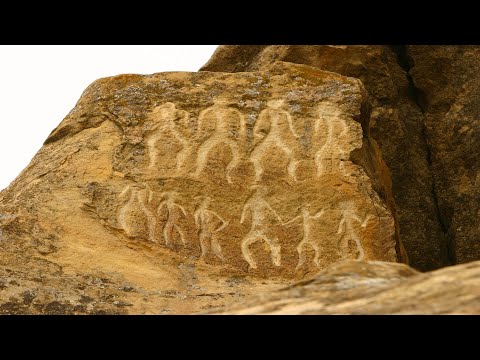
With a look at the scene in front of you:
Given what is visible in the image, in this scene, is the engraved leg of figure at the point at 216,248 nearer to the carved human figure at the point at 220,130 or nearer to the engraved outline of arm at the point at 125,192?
the carved human figure at the point at 220,130

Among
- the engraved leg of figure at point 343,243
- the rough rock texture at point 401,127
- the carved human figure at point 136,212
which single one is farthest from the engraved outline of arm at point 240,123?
the rough rock texture at point 401,127

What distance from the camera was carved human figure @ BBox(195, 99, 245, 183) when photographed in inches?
324

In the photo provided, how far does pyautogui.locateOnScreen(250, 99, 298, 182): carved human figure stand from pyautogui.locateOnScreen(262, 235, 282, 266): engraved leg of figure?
0.60m

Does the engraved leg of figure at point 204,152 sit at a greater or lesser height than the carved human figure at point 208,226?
greater

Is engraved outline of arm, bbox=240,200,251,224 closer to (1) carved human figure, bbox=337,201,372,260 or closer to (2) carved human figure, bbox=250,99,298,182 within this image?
(2) carved human figure, bbox=250,99,298,182

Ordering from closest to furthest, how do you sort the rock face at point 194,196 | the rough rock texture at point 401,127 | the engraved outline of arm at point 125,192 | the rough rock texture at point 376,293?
the rough rock texture at point 376,293 → the rock face at point 194,196 → the engraved outline of arm at point 125,192 → the rough rock texture at point 401,127

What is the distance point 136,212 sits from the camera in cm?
785

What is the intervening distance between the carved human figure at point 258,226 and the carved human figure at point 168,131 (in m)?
0.70

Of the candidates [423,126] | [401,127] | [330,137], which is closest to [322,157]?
[330,137]

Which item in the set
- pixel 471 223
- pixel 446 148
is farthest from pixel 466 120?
pixel 471 223

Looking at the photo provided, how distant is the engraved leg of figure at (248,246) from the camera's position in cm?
771

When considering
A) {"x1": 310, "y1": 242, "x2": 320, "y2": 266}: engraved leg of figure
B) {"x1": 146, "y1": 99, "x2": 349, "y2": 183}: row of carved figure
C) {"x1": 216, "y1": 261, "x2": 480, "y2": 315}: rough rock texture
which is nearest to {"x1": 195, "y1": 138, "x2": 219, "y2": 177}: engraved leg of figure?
{"x1": 146, "y1": 99, "x2": 349, "y2": 183}: row of carved figure

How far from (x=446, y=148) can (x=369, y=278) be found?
6.12 m

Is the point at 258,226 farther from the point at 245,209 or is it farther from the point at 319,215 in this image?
the point at 319,215
